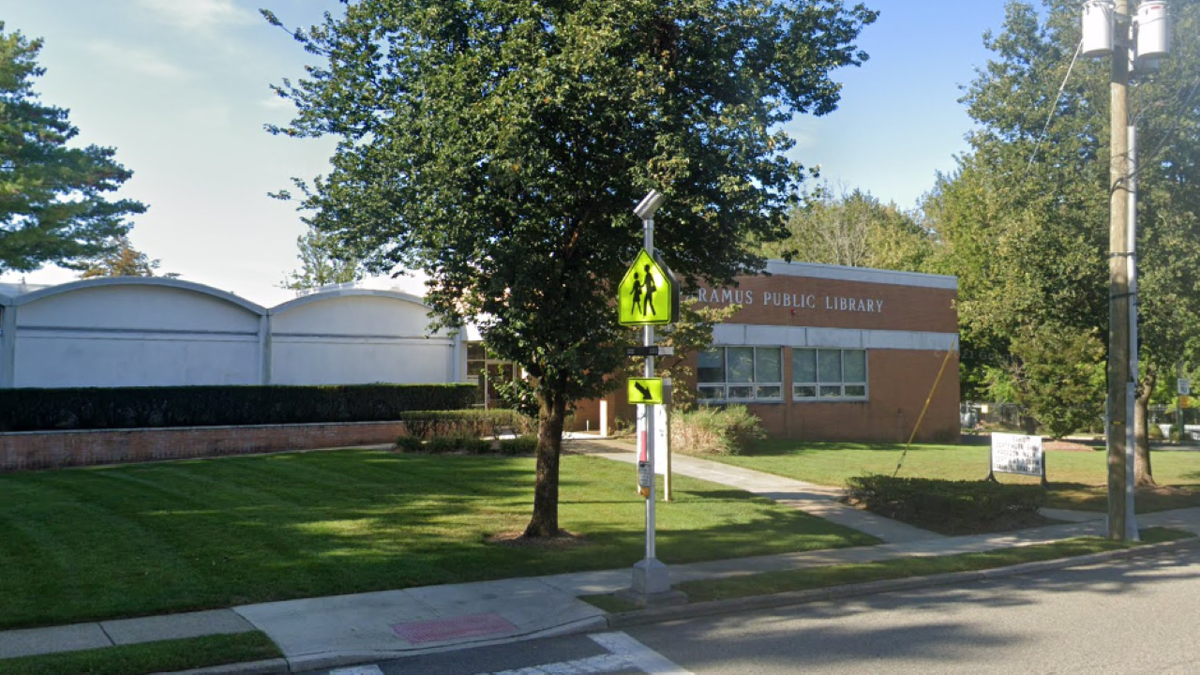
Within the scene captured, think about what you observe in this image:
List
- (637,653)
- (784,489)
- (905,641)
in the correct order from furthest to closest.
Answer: (784,489)
(905,641)
(637,653)

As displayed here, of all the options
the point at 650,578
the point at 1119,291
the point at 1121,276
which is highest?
the point at 1121,276

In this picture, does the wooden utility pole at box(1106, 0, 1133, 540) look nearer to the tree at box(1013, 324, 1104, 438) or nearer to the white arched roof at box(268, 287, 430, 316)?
the white arched roof at box(268, 287, 430, 316)

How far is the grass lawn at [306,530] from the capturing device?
365 inches

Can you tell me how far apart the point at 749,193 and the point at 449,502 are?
7190 millimetres

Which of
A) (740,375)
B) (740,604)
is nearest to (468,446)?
(740,375)

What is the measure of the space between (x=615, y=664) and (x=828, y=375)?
25.1 meters

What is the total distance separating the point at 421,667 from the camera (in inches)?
288

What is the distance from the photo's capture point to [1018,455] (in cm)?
1862

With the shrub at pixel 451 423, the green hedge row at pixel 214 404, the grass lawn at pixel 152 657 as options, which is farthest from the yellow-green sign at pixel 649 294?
the green hedge row at pixel 214 404

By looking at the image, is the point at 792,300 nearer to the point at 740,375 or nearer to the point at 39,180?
the point at 740,375

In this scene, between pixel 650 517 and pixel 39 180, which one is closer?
pixel 650 517

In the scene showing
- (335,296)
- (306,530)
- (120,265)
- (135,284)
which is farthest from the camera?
(120,265)

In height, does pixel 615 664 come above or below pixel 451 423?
below

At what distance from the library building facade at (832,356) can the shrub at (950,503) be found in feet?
37.1
